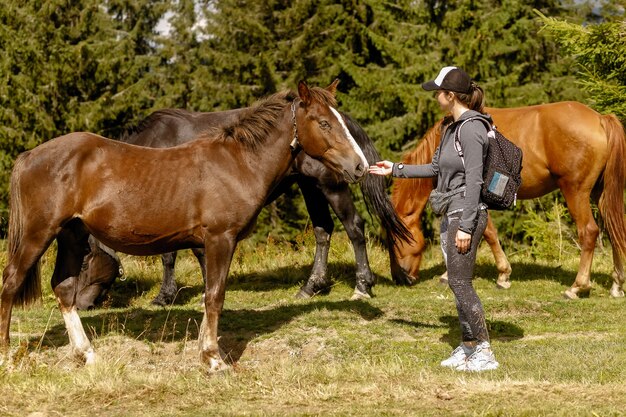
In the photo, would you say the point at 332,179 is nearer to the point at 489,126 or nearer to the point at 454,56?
the point at 489,126

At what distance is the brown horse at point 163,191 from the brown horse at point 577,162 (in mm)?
3661

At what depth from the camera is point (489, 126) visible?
6039 millimetres

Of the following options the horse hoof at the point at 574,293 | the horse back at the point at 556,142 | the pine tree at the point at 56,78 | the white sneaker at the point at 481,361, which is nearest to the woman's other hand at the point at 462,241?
the white sneaker at the point at 481,361

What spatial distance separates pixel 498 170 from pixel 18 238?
4.01m

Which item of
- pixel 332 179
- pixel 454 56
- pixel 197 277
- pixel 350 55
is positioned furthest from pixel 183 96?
pixel 332 179

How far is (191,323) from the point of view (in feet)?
26.9

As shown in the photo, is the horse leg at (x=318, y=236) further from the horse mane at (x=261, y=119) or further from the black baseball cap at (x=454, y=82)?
the black baseball cap at (x=454, y=82)

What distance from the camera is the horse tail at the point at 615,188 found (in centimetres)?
984

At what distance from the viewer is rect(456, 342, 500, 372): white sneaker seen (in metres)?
6.24

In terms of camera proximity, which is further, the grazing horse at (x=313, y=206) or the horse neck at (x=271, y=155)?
the grazing horse at (x=313, y=206)

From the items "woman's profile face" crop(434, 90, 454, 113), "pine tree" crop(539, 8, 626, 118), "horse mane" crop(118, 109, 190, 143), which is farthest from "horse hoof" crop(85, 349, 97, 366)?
"pine tree" crop(539, 8, 626, 118)

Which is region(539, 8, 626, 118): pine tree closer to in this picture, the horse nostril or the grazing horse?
the grazing horse

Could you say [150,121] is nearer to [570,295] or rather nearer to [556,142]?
[556,142]

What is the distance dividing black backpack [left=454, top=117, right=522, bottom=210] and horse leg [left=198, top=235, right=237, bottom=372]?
207 cm
